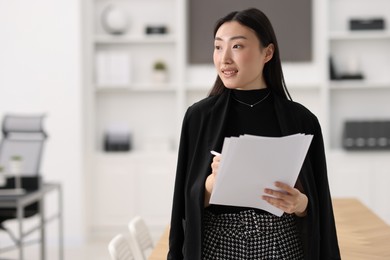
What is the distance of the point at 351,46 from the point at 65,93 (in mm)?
2917

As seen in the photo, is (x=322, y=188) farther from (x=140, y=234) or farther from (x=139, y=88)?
(x=139, y=88)

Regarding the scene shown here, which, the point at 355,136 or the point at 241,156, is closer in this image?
the point at 241,156

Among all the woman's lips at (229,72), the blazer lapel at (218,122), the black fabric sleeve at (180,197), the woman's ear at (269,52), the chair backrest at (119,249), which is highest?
the woman's ear at (269,52)

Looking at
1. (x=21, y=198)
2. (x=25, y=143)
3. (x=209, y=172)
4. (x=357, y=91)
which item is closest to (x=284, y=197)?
(x=209, y=172)

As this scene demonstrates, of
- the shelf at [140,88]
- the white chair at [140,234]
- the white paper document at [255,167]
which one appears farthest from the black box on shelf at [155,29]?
the white paper document at [255,167]

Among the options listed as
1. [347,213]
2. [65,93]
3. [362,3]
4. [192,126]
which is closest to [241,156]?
[192,126]

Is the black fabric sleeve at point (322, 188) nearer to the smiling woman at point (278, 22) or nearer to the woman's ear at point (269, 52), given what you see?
the woman's ear at point (269, 52)

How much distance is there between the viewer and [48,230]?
7066 millimetres

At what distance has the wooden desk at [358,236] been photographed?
283 cm

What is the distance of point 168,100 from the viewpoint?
7453mm

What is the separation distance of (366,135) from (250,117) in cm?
526

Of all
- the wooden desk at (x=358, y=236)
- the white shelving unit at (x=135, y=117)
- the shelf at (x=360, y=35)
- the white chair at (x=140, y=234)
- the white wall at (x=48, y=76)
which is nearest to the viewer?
the wooden desk at (x=358, y=236)

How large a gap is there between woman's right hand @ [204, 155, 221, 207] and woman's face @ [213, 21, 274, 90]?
0.21 metres

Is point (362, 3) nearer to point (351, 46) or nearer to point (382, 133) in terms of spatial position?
point (351, 46)
